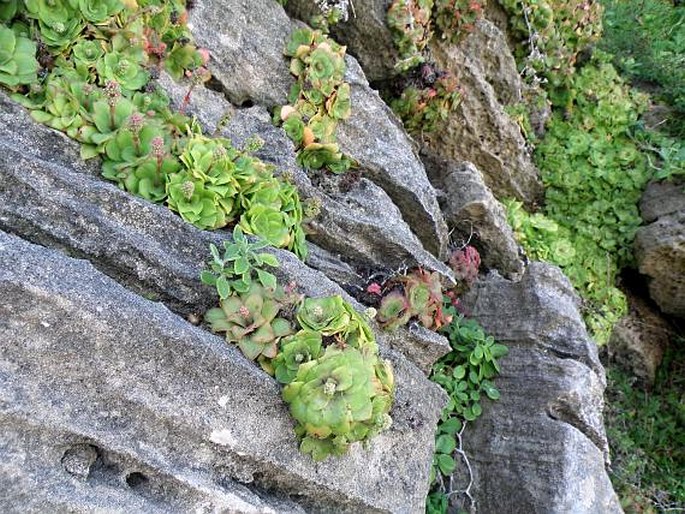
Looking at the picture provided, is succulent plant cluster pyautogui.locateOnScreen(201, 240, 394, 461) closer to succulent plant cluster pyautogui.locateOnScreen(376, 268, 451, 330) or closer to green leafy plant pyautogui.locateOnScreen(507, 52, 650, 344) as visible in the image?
succulent plant cluster pyautogui.locateOnScreen(376, 268, 451, 330)

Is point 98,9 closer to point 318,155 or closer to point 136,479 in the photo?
point 318,155

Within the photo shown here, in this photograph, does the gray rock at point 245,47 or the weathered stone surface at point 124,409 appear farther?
the gray rock at point 245,47

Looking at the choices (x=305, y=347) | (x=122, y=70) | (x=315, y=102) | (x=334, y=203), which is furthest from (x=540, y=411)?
(x=122, y=70)

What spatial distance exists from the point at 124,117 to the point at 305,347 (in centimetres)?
128

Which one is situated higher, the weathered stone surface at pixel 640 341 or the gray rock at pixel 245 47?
the weathered stone surface at pixel 640 341

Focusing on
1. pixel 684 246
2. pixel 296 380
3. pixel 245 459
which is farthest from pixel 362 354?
pixel 684 246

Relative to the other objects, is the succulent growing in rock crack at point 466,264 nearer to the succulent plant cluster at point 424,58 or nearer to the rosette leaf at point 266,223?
the succulent plant cluster at point 424,58

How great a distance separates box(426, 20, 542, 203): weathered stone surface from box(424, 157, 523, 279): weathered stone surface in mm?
580

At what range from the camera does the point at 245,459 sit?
2.36 meters

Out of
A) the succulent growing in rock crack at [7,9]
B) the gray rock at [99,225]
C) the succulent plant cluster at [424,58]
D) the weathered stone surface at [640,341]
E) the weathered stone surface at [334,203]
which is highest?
the succulent plant cluster at [424,58]

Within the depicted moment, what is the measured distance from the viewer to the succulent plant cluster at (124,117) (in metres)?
2.55

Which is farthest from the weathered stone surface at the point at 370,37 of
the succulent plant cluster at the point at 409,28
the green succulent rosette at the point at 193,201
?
the green succulent rosette at the point at 193,201

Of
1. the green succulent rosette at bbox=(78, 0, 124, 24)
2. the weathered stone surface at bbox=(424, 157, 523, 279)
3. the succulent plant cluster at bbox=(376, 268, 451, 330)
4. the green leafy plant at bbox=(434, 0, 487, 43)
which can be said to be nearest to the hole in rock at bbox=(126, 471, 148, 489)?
the succulent plant cluster at bbox=(376, 268, 451, 330)

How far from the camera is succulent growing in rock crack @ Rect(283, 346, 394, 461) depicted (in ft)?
7.54
